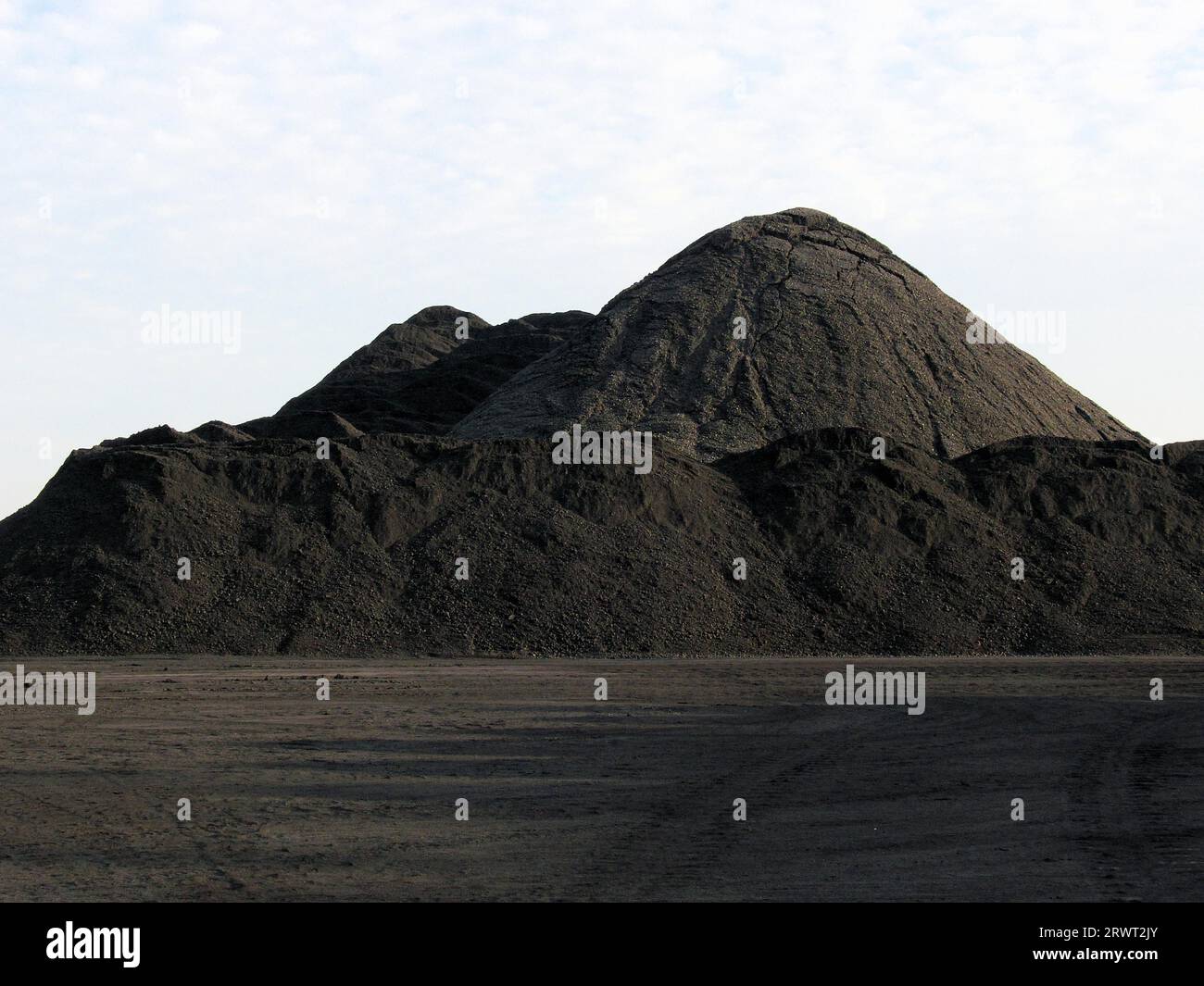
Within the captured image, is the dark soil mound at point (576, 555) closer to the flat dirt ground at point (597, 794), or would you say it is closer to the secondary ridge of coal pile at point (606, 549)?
the secondary ridge of coal pile at point (606, 549)

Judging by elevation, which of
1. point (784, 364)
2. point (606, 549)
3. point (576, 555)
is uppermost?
point (784, 364)

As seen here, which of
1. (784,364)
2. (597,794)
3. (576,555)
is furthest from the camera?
(784,364)

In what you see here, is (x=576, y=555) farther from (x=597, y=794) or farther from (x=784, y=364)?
(x=784, y=364)

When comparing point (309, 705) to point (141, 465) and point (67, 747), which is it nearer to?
point (67, 747)

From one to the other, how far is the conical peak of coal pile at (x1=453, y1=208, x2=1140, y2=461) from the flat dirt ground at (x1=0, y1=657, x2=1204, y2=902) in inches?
1216

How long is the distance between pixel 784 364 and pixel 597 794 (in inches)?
1791

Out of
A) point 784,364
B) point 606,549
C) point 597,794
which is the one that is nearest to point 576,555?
point 606,549

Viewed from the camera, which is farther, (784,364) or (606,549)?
(784,364)

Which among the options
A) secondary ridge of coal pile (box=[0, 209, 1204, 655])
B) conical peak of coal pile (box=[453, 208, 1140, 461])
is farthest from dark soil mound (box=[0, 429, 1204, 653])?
conical peak of coal pile (box=[453, 208, 1140, 461])

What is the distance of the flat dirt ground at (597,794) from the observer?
33.8 ft

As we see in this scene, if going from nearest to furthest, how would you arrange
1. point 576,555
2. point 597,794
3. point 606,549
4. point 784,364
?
point 597,794 → point 576,555 → point 606,549 → point 784,364

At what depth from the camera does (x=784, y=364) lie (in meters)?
58.1

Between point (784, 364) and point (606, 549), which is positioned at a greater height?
point (784, 364)
